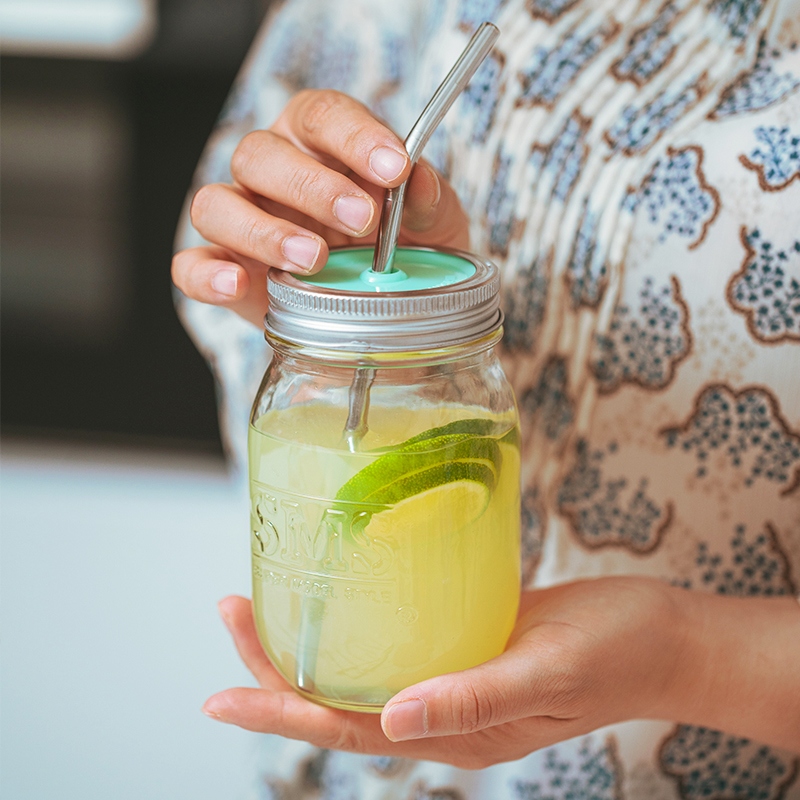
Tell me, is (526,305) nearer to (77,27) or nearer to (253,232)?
(253,232)

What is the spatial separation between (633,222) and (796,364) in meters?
0.16

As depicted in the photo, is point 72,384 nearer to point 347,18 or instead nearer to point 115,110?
point 115,110

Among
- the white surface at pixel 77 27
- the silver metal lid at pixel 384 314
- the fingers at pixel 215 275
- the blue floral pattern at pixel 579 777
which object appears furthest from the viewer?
the white surface at pixel 77 27

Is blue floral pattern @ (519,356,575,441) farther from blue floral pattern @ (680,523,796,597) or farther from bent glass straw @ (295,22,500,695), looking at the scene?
bent glass straw @ (295,22,500,695)

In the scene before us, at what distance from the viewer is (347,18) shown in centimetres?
92

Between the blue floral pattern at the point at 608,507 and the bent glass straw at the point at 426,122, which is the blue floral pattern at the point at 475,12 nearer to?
the bent glass straw at the point at 426,122

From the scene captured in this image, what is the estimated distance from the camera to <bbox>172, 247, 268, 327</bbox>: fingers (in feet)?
1.85

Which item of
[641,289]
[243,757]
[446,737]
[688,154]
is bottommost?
[243,757]

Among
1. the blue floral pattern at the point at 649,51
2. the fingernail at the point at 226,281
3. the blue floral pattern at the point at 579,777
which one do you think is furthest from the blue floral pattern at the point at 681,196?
the blue floral pattern at the point at 579,777

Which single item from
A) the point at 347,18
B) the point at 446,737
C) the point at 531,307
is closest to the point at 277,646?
the point at 446,737

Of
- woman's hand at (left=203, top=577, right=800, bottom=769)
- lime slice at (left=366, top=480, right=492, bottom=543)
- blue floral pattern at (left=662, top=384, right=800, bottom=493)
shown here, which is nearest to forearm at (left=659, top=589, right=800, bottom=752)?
woman's hand at (left=203, top=577, right=800, bottom=769)

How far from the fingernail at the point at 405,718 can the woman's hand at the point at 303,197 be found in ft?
0.83

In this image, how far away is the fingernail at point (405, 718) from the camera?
0.48 meters

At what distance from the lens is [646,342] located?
0.70 m
